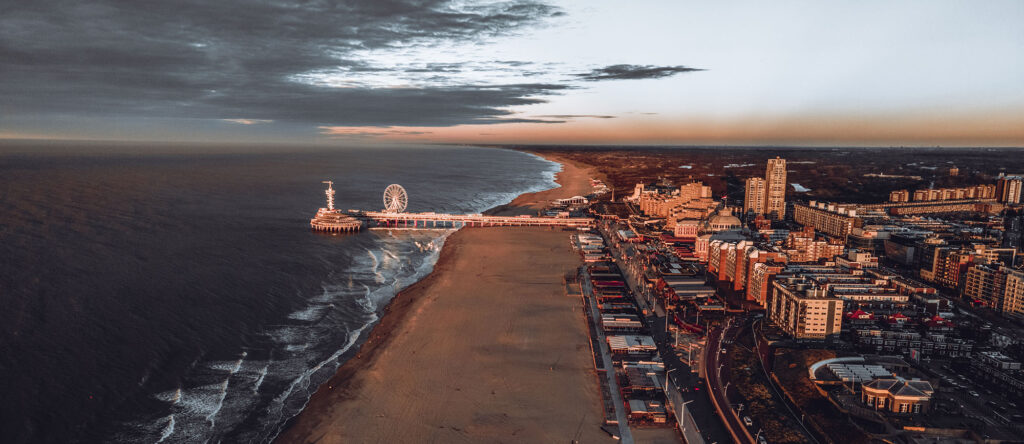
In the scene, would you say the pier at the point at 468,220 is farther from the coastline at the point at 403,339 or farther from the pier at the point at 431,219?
the coastline at the point at 403,339

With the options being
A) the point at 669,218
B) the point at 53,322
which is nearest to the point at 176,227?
the point at 53,322

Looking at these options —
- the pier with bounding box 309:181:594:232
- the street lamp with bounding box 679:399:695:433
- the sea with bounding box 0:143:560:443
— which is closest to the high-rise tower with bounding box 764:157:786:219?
the pier with bounding box 309:181:594:232

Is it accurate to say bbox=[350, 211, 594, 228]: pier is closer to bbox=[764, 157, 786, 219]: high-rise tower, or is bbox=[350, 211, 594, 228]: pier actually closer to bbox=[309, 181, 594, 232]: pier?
bbox=[309, 181, 594, 232]: pier

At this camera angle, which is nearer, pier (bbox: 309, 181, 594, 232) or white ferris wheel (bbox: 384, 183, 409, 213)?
pier (bbox: 309, 181, 594, 232)

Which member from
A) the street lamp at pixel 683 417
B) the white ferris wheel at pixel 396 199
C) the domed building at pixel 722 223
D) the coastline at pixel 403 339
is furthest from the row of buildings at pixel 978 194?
the street lamp at pixel 683 417

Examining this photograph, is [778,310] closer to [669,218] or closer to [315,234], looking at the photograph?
[669,218]

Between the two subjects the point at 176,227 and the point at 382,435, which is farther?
the point at 176,227

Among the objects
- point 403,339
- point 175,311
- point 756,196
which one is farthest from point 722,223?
point 175,311
